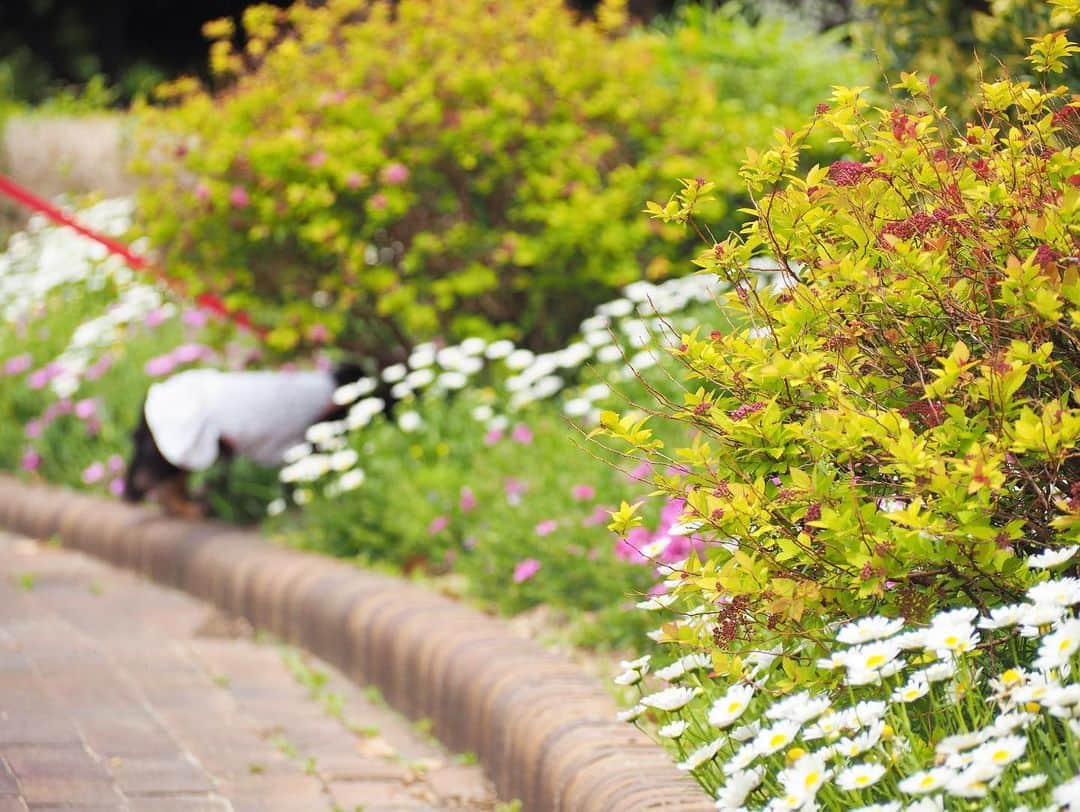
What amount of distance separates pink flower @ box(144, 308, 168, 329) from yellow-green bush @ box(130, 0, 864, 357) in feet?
4.61

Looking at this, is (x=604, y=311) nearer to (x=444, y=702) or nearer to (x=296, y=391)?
(x=296, y=391)

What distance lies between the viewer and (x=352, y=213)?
20.8 ft

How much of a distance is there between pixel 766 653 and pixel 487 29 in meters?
4.31

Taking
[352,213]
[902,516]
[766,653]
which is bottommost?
[352,213]

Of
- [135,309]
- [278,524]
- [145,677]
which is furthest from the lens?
[135,309]

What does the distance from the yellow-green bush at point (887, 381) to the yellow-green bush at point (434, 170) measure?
11.3 feet

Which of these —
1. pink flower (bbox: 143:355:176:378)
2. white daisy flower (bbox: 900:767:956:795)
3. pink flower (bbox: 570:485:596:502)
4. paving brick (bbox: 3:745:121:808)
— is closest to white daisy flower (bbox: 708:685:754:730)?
white daisy flower (bbox: 900:767:956:795)

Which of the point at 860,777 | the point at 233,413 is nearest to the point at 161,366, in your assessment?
the point at 233,413

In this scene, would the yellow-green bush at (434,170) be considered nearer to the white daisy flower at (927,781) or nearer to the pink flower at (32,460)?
the pink flower at (32,460)

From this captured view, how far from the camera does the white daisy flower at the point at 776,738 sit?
2.29m

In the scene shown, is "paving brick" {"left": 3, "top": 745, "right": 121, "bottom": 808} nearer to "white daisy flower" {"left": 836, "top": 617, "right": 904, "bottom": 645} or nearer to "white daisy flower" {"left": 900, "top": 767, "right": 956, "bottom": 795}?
"white daisy flower" {"left": 836, "top": 617, "right": 904, "bottom": 645}

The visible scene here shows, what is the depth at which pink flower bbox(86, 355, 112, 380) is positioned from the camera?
24.9 feet

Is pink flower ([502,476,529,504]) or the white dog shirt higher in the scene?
pink flower ([502,476,529,504])

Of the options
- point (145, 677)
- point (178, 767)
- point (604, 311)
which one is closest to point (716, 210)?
point (604, 311)
